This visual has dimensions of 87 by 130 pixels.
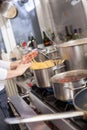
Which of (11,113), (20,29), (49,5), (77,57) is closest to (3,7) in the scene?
(20,29)

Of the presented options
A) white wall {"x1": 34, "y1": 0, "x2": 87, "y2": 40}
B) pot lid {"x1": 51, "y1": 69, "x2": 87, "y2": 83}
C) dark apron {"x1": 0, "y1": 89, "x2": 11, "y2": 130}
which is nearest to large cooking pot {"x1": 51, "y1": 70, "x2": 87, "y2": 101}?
pot lid {"x1": 51, "y1": 69, "x2": 87, "y2": 83}

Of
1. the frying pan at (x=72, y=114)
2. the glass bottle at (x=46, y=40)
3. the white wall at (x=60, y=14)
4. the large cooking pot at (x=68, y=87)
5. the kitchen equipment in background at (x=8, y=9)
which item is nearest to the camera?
the frying pan at (x=72, y=114)

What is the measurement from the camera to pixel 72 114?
2.29ft

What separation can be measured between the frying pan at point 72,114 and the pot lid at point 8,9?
1634mm

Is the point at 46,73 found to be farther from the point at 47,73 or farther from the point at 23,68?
the point at 23,68

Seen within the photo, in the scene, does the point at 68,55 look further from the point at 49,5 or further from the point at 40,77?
the point at 49,5

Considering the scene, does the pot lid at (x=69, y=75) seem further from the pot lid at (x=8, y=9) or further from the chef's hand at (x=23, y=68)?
the pot lid at (x=8, y=9)

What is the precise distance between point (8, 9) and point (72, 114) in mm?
1802

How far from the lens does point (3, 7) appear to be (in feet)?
7.33

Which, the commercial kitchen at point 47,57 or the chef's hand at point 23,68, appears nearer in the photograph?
the commercial kitchen at point 47,57

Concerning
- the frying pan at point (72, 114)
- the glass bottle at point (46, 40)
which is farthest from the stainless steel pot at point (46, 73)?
the glass bottle at point (46, 40)

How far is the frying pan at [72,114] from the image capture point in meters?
0.70

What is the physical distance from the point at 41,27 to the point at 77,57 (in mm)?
1458

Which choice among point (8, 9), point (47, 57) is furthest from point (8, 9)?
point (47, 57)
